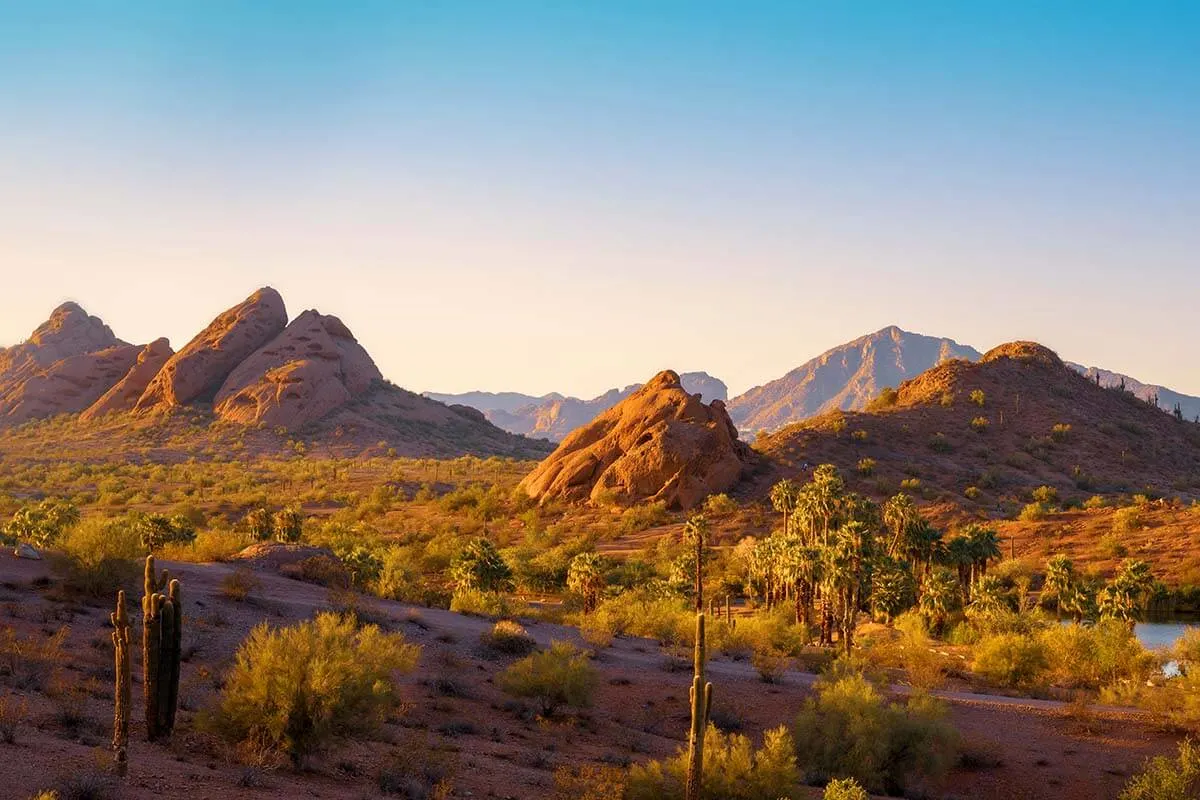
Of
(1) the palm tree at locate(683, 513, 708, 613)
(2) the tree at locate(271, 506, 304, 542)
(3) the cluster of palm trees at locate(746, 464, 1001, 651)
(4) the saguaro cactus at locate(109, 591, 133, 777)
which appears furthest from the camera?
(2) the tree at locate(271, 506, 304, 542)

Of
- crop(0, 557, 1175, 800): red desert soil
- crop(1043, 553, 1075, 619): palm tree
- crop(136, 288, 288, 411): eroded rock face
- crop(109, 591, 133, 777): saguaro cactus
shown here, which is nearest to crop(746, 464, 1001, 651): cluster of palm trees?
crop(1043, 553, 1075, 619): palm tree

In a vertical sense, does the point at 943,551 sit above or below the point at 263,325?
below

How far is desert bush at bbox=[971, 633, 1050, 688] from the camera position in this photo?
109 feet

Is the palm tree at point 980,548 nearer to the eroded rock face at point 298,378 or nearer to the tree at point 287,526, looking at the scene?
the tree at point 287,526

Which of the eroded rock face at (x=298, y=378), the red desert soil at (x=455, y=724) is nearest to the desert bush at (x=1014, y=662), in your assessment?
the red desert soil at (x=455, y=724)

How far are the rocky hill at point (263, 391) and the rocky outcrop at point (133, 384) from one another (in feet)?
0.47

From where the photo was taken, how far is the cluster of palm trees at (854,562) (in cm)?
4188

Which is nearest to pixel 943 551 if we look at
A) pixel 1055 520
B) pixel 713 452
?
pixel 1055 520

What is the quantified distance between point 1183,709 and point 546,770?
17.3 metres

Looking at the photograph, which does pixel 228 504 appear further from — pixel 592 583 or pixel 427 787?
pixel 427 787

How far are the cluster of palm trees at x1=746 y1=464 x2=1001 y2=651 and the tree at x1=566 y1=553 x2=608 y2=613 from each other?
8336mm

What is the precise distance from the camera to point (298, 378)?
116 meters

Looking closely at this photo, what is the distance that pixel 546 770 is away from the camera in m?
19.6

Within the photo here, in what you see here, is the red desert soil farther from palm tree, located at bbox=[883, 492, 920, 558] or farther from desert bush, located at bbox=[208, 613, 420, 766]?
palm tree, located at bbox=[883, 492, 920, 558]
